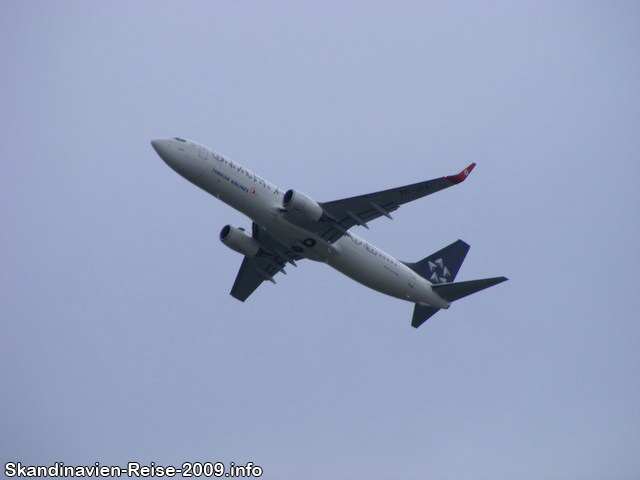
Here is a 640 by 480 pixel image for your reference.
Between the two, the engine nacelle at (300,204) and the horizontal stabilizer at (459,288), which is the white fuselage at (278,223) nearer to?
the horizontal stabilizer at (459,288)

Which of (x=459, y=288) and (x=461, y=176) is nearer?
(x=461, y=176)

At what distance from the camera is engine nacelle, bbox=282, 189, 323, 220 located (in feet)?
154

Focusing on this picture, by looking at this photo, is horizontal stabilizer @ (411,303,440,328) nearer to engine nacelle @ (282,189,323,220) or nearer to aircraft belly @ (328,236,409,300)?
aircraft belly @ (328,236,409,300)

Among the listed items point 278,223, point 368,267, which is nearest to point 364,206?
point 368,267

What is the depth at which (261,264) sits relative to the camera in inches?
2219

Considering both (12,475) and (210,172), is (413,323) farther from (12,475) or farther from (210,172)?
(12,475)

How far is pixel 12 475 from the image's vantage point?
3981 centimetres

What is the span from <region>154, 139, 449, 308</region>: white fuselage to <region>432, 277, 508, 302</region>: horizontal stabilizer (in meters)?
0.41

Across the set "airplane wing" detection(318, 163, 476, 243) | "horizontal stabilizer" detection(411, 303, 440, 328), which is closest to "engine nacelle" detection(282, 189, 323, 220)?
"airplane wing" detection(318, 163, 476, 243)

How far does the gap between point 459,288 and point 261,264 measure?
42.1ft

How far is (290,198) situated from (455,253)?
14709 mm

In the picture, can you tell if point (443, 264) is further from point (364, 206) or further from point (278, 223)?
point (278, 223)

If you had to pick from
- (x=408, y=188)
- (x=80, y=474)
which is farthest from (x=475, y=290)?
(x=80, y=474)

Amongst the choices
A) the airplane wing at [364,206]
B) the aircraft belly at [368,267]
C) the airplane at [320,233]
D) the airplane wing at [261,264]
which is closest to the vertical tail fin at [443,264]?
the airplane at [320,233]
